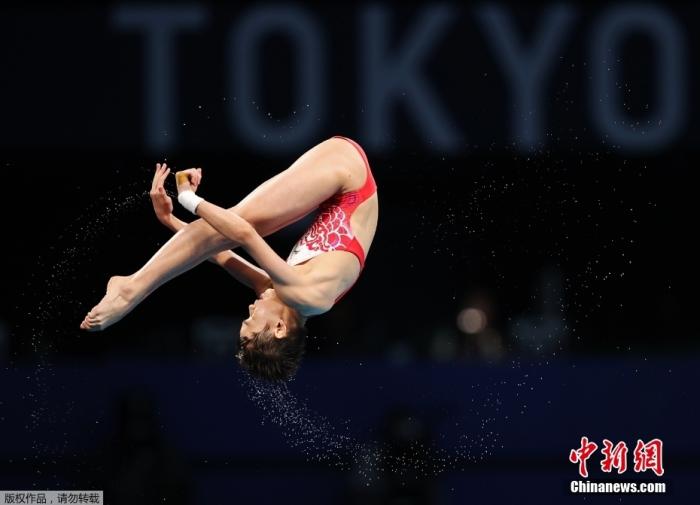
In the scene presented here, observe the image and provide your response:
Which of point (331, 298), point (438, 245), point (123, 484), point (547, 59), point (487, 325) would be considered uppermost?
point (547, 59)

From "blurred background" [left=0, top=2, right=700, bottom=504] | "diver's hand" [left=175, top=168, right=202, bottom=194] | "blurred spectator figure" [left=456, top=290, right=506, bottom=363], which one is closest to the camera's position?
"diver's hand" [left=175, top=168, right=202, bottom=194]

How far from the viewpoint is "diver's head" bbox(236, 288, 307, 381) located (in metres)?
5.49

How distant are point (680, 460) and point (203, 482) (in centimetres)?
300

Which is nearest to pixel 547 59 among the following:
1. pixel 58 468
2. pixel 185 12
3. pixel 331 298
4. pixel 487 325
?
pixel 487 325

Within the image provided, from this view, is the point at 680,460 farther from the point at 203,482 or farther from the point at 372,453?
the point at 203,482

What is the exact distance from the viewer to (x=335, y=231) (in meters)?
5.47

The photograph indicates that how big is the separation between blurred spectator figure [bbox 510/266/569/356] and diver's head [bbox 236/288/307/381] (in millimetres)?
2895

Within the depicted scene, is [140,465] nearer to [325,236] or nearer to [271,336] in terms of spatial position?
[271,336]

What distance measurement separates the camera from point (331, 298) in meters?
5.32

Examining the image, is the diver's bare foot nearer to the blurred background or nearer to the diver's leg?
the diver's leg

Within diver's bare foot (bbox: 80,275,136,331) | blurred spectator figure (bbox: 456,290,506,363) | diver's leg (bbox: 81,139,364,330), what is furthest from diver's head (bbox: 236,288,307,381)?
blurred spectator figure (bbox: 456,290,506,363)

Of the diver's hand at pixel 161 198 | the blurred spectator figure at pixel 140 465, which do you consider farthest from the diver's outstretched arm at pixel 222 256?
the blurred spectator figure at pixel 140 465

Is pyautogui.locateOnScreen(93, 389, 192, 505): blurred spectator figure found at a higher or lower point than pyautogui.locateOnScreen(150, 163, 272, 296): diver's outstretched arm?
lower

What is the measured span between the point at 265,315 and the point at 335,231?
524 mm
